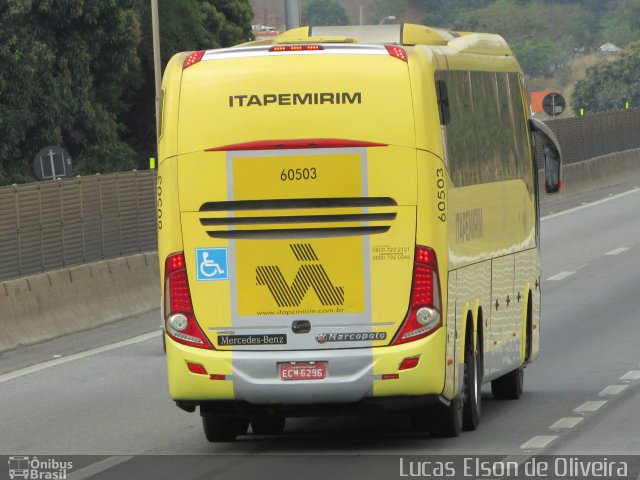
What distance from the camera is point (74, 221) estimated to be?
2575cm

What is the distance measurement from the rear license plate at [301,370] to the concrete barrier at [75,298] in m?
8.98

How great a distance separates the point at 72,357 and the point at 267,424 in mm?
6811

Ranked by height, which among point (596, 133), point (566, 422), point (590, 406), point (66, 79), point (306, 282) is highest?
point (306, 282)

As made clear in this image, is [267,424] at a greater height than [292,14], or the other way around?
[292,14]

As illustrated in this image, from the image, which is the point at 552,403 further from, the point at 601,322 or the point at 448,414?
the point at 601,322

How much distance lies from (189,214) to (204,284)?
0.51 meters

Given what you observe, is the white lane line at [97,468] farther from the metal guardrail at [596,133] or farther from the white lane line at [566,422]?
the metal guardrail at [596,133]

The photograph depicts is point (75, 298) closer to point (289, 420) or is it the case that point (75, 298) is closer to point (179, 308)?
point (289, 420)

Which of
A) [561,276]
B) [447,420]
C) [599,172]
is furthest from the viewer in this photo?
[599,172]

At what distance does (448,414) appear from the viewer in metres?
14.5

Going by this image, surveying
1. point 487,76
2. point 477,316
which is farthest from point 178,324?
point 487,76

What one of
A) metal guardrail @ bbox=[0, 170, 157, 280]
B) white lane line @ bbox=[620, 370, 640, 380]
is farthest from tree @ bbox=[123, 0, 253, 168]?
white lane line @ bbox=[620, 370, 640, 380]

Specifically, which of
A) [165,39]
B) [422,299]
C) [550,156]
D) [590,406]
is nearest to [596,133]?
[165,39]

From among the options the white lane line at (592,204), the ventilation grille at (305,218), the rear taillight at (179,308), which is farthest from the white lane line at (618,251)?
the rear taillight at (179,308)
